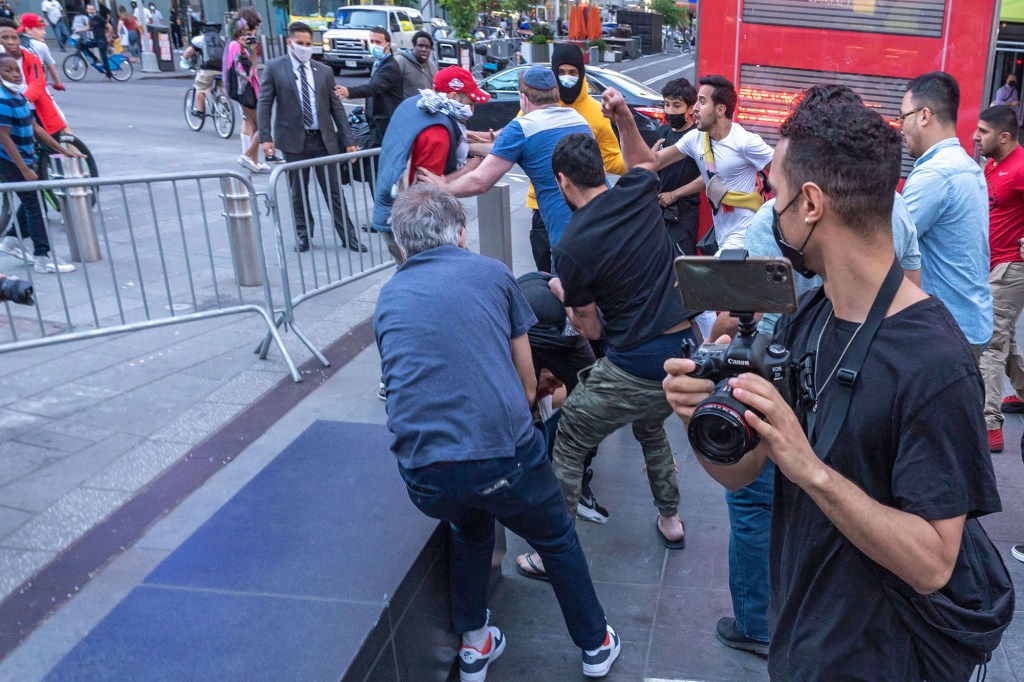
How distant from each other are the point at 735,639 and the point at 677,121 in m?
4.16

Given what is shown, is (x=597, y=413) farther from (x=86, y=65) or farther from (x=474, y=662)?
(x=86, y=65)

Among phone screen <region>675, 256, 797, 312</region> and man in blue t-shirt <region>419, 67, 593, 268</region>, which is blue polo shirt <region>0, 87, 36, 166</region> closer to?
man in blue t-shirt <region>419, 67, 593, 268</region>

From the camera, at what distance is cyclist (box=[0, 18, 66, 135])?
8.51 metres

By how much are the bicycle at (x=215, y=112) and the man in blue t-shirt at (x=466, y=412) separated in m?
13.9

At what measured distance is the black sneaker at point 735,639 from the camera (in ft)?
10.9

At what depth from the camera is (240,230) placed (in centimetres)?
651

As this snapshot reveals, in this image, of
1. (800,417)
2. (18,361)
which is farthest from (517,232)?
(800,417)

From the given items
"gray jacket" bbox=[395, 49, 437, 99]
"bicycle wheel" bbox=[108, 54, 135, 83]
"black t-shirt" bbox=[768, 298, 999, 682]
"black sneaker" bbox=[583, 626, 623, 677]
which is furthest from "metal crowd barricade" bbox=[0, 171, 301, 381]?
"bicycle wheel" bbox=[108, 54, 135, 83]

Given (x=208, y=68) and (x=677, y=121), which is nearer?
(x=677, y=121)

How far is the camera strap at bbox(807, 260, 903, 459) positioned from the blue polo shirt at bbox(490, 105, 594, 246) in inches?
122

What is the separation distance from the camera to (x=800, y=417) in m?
1.76

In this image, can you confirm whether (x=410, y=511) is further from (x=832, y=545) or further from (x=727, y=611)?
(x=832, y=545)

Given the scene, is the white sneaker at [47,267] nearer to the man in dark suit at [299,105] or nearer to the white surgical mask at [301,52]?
the man in dark suit at [299,105]

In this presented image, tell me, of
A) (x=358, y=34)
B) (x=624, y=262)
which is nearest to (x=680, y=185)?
(x=624, y=262)
